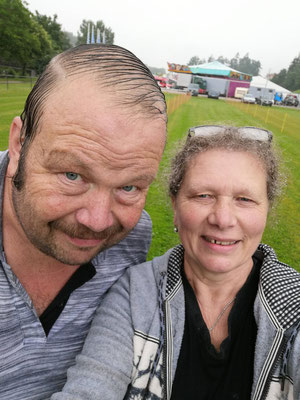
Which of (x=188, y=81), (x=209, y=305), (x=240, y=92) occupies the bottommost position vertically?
(x=209, y=305)

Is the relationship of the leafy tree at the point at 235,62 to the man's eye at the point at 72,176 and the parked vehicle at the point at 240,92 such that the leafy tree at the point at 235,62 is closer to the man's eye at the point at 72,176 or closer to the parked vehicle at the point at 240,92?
the parked vehicle at the point at 240,92

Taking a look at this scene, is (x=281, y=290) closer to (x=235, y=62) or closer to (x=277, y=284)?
(x=277, y=284)

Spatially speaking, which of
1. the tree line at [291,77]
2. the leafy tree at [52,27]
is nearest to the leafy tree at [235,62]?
the tree line at [291,77]

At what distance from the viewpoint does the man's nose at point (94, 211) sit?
1.51m

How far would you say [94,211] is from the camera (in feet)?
4.97

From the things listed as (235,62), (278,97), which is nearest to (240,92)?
(278,97)

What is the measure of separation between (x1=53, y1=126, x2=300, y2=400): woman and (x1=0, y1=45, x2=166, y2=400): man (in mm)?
237

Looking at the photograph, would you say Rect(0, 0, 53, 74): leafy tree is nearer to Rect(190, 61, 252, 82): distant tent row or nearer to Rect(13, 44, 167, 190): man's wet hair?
Rect(190, 61, 252, 82): distant tent row

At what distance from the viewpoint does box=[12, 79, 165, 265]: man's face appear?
1435 millimetres

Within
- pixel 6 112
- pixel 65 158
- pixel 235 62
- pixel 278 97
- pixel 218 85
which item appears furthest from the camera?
pixel 235 62

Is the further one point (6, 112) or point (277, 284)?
point (6, 112)

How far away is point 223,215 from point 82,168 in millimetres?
902

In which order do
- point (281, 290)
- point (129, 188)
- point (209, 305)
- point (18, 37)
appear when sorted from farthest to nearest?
point (18, 37), point (209, 305), point (281, 290), point (129, 188)

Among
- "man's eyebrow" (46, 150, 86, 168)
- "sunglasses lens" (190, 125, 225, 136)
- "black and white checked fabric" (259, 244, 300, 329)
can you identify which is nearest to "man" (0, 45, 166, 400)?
"man's eyebrow" (46, 150, 86, 168)
